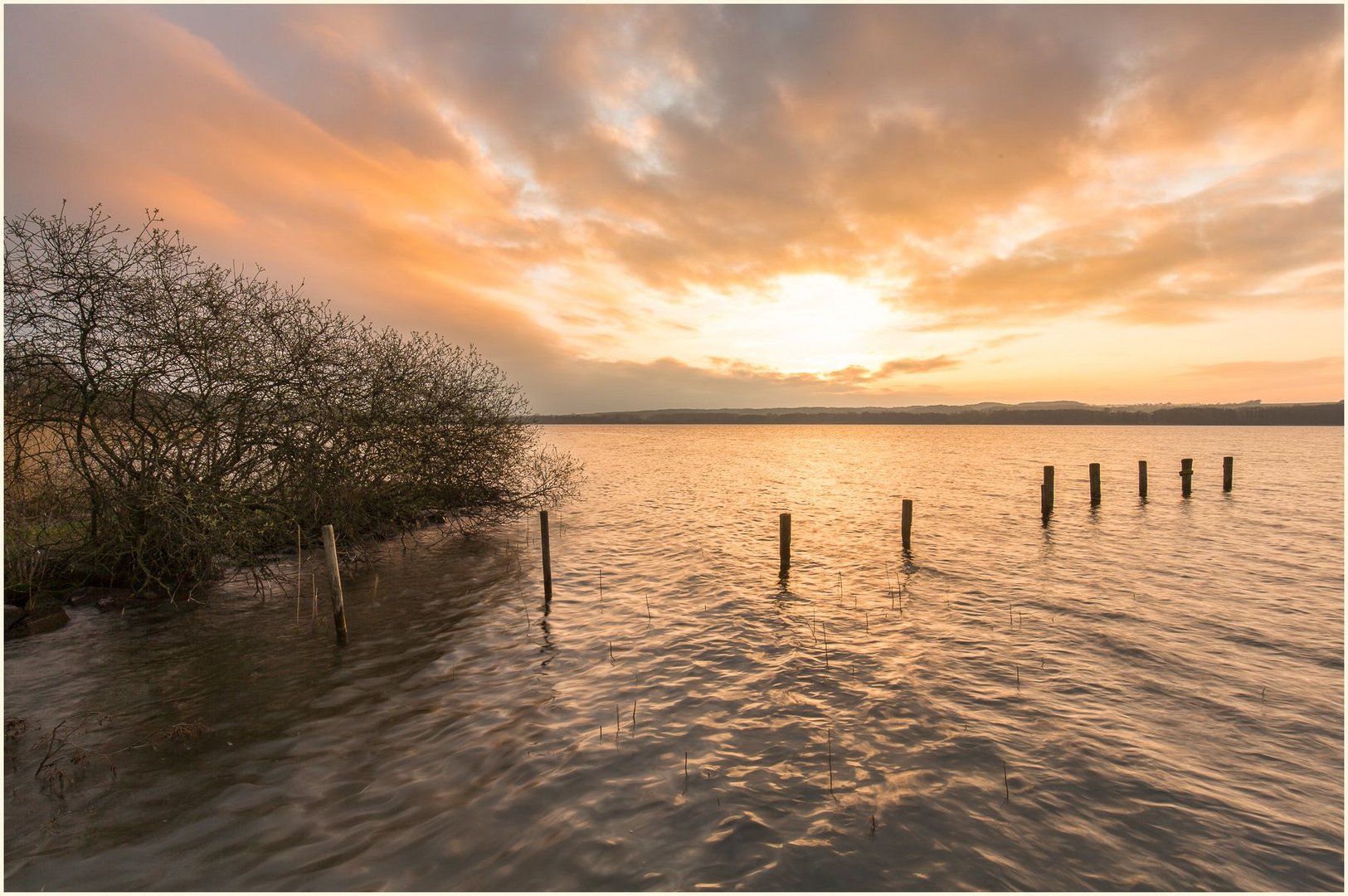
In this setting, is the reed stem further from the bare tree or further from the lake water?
the bare tree

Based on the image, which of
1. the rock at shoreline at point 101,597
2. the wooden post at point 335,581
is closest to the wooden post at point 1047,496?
the wooden post at point 335,581

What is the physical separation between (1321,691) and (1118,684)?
11.8ft

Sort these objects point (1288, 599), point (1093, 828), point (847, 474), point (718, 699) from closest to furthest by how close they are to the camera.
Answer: point (1093, 828)
point (718, 699)
point (1288, 599)
point (847, 474)

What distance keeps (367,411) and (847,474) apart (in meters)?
47.7

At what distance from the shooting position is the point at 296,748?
29.1 feet

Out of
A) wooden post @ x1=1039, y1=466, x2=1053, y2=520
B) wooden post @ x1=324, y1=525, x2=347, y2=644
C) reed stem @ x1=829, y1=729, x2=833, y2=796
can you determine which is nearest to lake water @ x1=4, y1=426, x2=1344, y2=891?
reed stem @ x1=829, y1=729, x2=833, y2=796

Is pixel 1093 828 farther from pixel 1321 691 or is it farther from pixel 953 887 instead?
pixel 1321 691

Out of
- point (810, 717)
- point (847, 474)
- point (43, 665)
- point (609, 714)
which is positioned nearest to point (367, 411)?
point (43, 665)

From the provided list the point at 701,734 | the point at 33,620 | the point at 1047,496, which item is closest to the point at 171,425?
the point at 33,620

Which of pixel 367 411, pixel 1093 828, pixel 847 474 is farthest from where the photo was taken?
pixel 847 474

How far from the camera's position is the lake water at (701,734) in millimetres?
6688

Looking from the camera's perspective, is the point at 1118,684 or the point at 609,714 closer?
the point at 609,714

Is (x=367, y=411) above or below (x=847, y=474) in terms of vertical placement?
above

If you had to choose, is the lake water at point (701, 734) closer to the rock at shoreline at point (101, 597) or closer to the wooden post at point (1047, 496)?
the rock at shoreline at point (101, 597)
